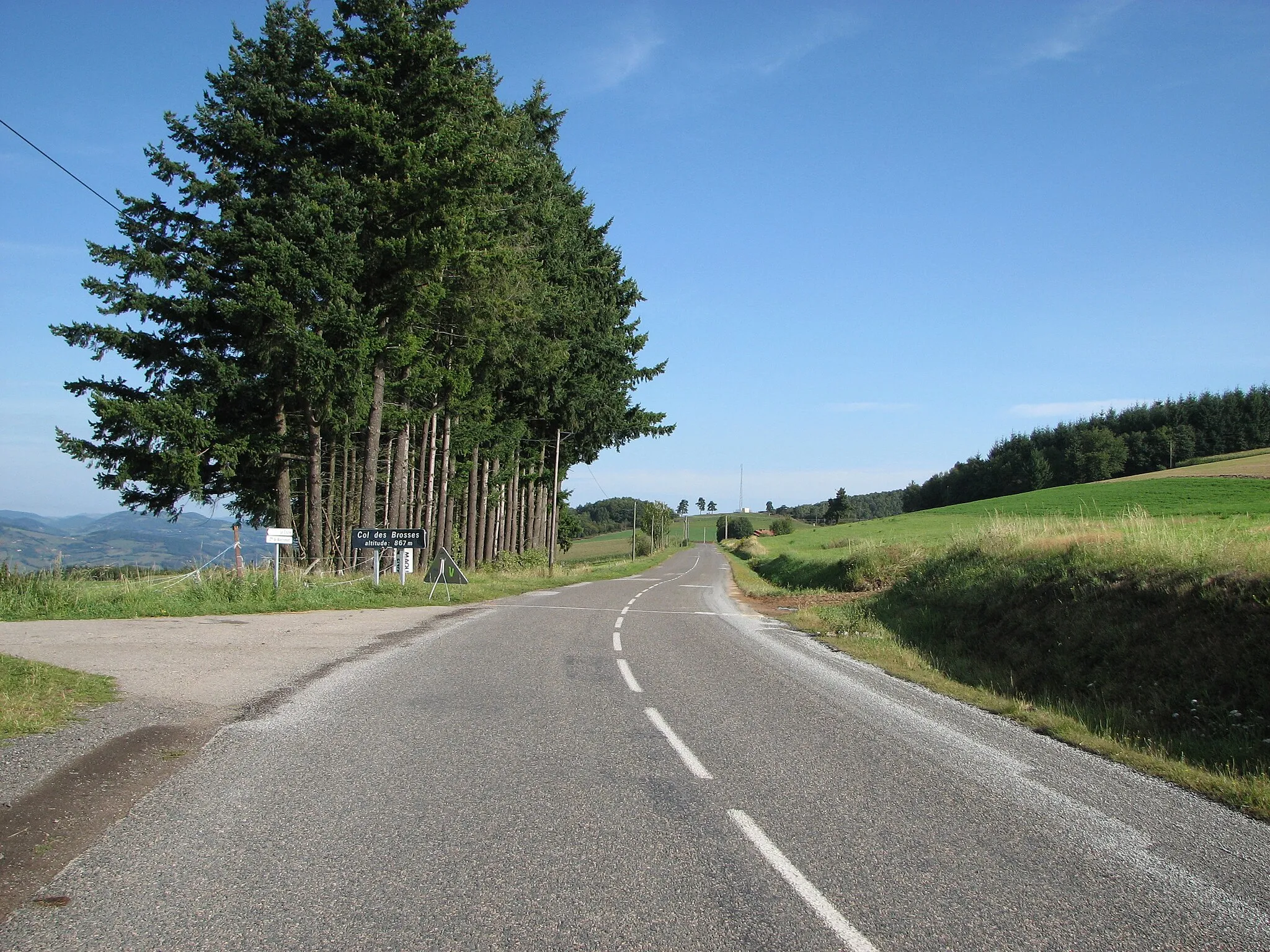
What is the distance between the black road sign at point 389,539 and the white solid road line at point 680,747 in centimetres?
1618

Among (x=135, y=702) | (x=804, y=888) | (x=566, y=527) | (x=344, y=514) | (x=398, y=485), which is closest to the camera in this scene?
(x=804, y=888)

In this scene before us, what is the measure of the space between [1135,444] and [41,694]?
122 m

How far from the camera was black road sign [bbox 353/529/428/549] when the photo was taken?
2305 cm

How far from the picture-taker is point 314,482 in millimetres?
27062

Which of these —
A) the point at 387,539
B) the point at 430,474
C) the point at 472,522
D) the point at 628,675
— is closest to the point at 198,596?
the point at 387,539

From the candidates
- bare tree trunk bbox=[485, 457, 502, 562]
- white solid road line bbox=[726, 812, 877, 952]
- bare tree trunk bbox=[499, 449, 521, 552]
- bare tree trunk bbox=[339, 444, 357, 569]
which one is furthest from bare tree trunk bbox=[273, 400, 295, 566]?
white solid road line bbox=[726, 812, 877, 952]

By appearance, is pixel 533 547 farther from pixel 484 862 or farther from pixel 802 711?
pixel 484 862

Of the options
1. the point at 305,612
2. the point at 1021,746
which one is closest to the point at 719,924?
the point at 1021,746

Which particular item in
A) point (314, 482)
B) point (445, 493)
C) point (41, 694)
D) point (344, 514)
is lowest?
point (41, 694)

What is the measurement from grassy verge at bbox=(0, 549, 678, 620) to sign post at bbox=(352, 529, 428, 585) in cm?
113

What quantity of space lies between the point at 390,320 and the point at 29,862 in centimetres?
2303

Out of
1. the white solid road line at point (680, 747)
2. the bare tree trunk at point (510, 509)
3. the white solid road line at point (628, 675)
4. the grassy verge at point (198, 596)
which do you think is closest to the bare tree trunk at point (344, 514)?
the bare tree trunk at point (510, 509)

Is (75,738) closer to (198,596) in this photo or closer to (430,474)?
(198,596)

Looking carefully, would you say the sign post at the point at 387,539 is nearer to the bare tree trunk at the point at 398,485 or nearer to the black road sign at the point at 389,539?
the black road sign at the point at 389,539
